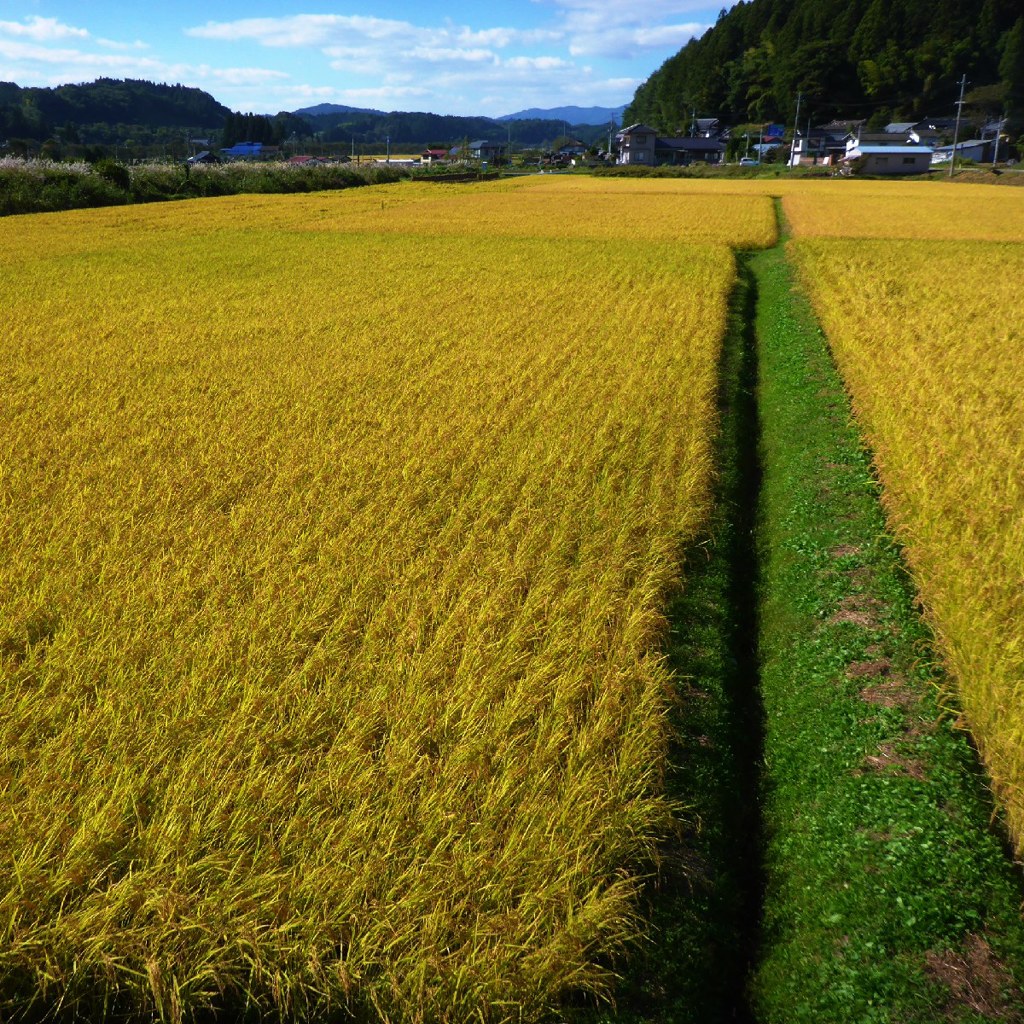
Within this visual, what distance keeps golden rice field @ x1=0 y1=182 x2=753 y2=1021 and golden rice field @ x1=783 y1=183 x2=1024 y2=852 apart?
1.44 m

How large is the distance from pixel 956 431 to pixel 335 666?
568cm

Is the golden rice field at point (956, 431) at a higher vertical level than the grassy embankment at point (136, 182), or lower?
lower

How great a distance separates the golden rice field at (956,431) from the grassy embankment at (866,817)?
18cm

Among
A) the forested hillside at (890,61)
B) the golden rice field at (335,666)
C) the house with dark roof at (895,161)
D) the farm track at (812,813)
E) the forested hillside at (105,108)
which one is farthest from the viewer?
the forested hillside at (105,108)

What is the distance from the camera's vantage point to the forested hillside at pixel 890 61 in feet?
249

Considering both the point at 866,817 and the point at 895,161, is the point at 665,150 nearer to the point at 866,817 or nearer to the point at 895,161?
the point at 895,161

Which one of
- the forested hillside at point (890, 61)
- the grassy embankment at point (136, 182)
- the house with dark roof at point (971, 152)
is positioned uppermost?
the forested hillside at point (890, 61)

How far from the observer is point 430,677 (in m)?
3.68

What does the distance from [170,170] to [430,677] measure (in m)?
39.5

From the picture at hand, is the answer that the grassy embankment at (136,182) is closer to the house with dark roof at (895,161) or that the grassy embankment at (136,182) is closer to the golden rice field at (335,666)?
the golden rice field at (335,666)

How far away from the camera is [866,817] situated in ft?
10.5

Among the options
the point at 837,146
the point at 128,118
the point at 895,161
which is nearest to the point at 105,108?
the point at 128,118

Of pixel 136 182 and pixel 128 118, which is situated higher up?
pixel 128 118

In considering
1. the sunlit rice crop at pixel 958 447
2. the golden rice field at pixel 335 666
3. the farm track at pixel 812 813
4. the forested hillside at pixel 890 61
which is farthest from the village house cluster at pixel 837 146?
the farm track at pixel 812 813
